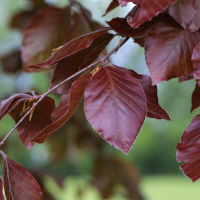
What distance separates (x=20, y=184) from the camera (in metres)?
0.39

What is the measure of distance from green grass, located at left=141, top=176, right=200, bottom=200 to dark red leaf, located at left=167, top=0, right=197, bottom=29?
7602 mm

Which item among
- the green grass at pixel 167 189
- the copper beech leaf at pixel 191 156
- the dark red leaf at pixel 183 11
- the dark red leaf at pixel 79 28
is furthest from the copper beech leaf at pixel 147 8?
the green grass at pixel 167 189

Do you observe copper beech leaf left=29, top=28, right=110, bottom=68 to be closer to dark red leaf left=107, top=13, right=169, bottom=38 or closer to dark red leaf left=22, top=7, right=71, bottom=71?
dark red leaf left=107, top=13, right=169, bottom=38

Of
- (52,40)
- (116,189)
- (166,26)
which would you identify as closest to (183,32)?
(166,26)

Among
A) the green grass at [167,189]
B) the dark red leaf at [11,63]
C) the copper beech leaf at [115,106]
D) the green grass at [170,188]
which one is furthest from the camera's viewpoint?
the green grass at [170,188]

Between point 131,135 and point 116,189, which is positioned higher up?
point 131,135

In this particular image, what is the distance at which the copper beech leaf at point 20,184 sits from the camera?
0.39 metres

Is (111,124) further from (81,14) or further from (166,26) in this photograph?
(81,14)

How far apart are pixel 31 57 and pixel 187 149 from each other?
58 cm

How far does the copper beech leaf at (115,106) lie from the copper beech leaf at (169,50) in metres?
0.04

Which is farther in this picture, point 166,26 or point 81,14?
point 81,14

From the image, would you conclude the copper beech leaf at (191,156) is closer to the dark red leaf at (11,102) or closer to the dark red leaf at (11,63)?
the dark red leaf at (11,102)

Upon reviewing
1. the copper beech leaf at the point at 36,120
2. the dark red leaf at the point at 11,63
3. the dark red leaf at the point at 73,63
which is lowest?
the dark red leaf at the point at 11,63

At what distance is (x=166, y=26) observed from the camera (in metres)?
0.40
